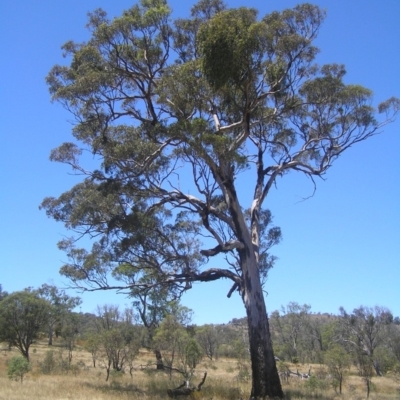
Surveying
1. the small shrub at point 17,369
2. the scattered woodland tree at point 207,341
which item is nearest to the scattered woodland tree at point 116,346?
the small shrub at point 17,369

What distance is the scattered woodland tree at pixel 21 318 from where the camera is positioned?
Result: 34094 mm

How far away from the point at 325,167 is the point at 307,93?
2700 mm

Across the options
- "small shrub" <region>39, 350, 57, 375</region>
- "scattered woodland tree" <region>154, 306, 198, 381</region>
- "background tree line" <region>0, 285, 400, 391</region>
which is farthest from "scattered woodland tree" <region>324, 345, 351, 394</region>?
"small shrub" <region>39, 350, 57, 375</region>

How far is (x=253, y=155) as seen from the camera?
17109 mm

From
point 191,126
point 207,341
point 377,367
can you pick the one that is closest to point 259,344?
point 191,126

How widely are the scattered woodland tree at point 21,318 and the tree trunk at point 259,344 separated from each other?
971 inches

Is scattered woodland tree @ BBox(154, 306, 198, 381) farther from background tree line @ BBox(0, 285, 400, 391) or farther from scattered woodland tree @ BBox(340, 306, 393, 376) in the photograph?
scattered woodland tree @ BBox(340, 306, 393, 376)

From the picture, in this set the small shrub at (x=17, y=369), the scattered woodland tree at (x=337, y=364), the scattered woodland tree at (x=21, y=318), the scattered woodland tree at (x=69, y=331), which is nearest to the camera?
the small shrub at (x=17, y=369)

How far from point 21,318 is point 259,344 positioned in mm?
25819

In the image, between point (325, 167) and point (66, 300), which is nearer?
point (325, 167)

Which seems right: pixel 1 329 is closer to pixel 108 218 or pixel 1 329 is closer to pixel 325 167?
pixel 108 218

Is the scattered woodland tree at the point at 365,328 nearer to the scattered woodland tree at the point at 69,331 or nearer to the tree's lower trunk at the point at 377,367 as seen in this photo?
the tree's lower trunk at the point at 377,367

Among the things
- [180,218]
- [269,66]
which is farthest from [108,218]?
[269,66]

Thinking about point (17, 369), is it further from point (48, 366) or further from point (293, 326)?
point (293, 326)
